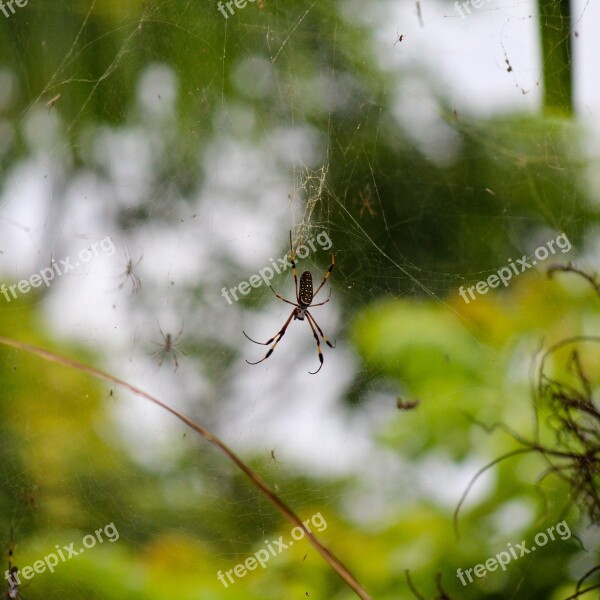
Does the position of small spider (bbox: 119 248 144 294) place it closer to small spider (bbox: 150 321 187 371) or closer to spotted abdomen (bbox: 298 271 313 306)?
small spider (bbox: 150 321 187 371)

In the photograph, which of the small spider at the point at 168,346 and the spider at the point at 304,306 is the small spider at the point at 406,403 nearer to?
the spider at the point at 304,306

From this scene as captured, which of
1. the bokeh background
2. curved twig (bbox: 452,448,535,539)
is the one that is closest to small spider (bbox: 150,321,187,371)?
the bokeh background

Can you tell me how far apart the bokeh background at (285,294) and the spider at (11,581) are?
0.02 metres

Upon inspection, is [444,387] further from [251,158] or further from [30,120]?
[30,120]

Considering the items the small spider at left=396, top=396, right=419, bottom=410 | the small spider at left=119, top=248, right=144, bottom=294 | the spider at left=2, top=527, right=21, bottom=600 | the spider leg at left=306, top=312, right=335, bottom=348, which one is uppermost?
the small spider at left=119, top=248, right=144, bottom=294

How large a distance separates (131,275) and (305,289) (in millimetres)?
354

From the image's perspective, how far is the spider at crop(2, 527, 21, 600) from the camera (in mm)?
1183

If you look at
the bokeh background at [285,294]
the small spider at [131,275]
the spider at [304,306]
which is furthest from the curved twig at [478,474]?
the small spider at [131,275]

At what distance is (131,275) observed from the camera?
1224 mm

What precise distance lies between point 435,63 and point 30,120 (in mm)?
817

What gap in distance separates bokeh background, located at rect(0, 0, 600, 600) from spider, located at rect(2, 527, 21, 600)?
22 mm

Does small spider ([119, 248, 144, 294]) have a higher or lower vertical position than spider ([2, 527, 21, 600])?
higher

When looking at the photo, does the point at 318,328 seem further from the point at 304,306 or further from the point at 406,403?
the point at 406,403

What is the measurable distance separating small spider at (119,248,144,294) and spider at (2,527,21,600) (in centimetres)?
55
